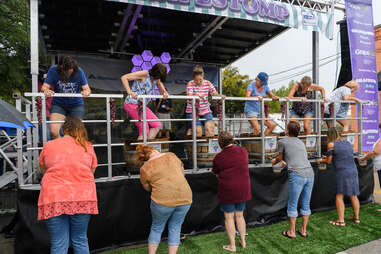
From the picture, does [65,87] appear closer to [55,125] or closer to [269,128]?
[55,125]

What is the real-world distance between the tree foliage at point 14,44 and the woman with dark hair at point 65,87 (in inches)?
242

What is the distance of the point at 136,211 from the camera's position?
340 cm

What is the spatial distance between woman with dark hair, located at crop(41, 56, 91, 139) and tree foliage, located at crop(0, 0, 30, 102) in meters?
6.14

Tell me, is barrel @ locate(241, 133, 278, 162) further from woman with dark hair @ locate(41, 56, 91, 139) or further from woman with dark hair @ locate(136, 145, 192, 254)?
woman with dark hair @ locate(41, 56, 91, 139)

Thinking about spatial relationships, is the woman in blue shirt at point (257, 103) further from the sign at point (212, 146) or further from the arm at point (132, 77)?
the arm at point (132, 77)

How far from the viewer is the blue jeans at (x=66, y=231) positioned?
227 centimetres

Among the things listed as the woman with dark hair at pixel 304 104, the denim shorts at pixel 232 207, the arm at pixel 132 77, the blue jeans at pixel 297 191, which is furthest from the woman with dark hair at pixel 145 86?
the woman with dark hair at pixel 304 104

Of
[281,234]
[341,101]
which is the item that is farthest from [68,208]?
[341,101]

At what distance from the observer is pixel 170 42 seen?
8172mm

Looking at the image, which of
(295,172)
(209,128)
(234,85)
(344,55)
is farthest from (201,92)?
(234,85)

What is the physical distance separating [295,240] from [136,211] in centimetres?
215

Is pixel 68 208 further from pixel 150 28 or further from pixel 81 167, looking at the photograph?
pixel 150 28

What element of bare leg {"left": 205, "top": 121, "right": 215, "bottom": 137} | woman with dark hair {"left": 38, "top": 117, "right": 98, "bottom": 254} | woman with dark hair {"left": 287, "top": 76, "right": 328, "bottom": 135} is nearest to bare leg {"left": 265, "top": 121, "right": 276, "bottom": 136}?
woman with dark hair {"left": 287, "top": 76, "right": 328, "bottom": 135}

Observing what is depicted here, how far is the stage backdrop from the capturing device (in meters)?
2.95
